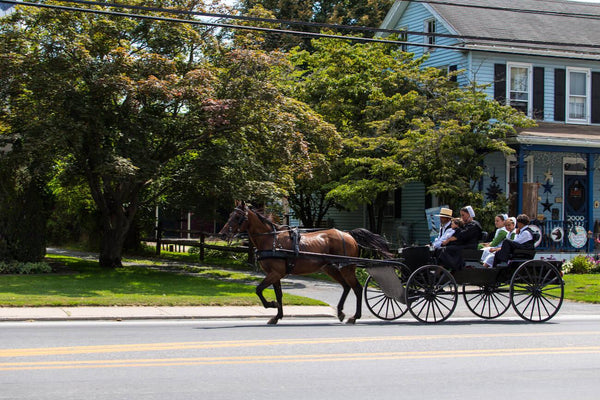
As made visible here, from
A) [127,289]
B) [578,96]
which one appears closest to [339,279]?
[127,289]

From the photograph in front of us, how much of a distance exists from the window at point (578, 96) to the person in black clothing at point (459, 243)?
665 inches

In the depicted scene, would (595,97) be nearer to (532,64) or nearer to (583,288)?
(532,64)

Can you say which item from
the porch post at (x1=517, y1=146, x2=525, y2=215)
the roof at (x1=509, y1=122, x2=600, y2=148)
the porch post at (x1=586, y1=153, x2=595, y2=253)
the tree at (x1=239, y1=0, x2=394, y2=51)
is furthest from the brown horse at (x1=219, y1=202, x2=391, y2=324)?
the tree at (x1=239, y1=0, x2=394, y2=51)

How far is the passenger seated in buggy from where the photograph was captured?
13.6 metres

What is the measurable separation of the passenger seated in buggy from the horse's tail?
2106 millimetres

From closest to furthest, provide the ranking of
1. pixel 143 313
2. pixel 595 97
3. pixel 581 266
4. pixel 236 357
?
pixel 236 357 → pixel 143 313 → pixel 581 266 → pixel 595 97

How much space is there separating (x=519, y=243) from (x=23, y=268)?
13.7 metres

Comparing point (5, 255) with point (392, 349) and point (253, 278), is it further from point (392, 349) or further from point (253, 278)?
point (392, 349)

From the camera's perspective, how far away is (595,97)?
2875cm

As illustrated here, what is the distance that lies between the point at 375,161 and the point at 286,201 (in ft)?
28.2

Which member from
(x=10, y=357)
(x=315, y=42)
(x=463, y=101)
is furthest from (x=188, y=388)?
(x=315, y=42)

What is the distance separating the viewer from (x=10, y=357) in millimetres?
8773

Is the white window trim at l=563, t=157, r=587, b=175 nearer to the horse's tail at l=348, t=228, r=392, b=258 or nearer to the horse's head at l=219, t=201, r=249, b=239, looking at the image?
the horse's tail at l=348, t=228, r=392, b=258

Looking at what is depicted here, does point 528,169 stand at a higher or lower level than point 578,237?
higher
